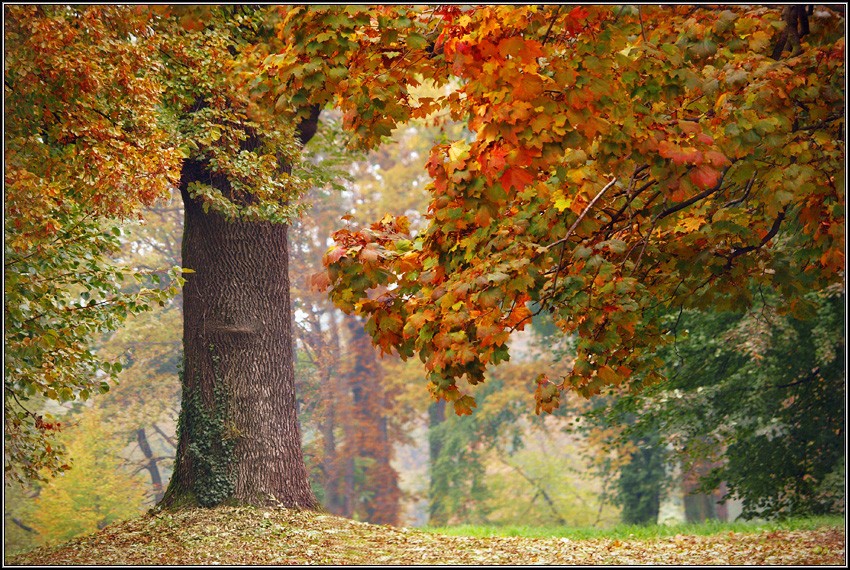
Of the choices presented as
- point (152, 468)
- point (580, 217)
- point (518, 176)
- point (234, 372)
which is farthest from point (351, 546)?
point (152, 468)

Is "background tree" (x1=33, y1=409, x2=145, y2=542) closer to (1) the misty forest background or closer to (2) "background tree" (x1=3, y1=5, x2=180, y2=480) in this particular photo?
(1) the misty forest background

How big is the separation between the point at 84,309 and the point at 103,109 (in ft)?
A: 6.63

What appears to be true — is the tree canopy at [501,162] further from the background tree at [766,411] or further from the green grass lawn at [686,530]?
the background tree at [766,411]

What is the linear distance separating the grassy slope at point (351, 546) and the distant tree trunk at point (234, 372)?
45cm

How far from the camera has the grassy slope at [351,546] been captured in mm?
7910

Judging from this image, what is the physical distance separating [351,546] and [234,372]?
3.10m

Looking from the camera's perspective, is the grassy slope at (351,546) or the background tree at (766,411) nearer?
the grassy slope at (351,546)

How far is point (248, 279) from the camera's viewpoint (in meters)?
11.4

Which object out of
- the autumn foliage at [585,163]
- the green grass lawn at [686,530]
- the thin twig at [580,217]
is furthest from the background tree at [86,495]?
the thin twig at [580,217]

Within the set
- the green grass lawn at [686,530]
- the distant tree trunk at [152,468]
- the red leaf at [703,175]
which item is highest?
the red leaf at [703,175]

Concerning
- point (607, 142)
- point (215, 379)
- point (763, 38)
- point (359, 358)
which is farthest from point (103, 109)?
point (359, 358)

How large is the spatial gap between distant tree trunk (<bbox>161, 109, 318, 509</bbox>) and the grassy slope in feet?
1.49

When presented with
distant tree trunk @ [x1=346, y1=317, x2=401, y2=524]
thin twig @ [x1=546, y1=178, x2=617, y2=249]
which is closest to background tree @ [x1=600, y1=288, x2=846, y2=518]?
thin twig @ [x1=546, y1=178, x2=617, y2=249]

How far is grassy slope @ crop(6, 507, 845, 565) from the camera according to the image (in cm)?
791
